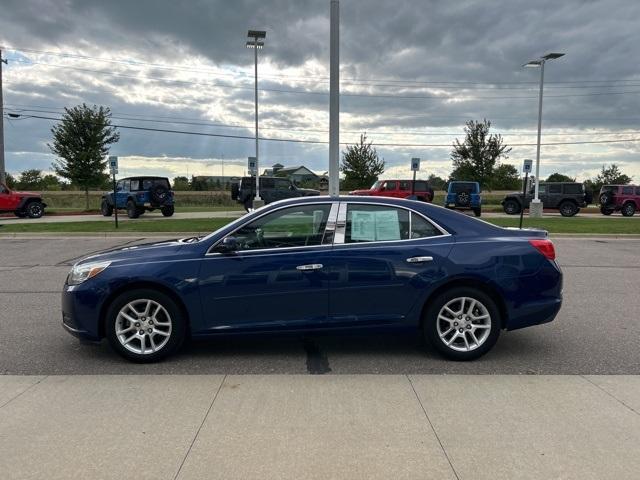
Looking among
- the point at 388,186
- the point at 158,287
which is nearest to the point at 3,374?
the point at 158,287

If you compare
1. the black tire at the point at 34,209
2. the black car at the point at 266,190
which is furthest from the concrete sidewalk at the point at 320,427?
the black tire at the point at 34,209

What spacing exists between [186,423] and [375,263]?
2088 millimetres

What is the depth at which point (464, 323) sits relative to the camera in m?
4.79

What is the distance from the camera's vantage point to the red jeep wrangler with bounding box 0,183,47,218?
24719mm

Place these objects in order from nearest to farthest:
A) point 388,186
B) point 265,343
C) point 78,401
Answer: point 78,401 → point 265,343 → point 388,186

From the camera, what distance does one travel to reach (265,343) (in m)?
5.41

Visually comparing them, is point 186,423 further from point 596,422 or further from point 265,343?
point 596,422

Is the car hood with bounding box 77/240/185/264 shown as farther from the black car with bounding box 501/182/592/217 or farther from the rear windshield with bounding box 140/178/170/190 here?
the black car with bounding box 501/182/592/217

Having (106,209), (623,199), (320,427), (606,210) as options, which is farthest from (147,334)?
(606,210)

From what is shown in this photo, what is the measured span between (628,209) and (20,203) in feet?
105

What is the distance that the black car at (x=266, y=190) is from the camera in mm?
28297

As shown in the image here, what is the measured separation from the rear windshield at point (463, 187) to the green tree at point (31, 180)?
2268 inches

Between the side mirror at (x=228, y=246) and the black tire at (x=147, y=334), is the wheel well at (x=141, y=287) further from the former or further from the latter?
the side mirror at (x=228, y=246)

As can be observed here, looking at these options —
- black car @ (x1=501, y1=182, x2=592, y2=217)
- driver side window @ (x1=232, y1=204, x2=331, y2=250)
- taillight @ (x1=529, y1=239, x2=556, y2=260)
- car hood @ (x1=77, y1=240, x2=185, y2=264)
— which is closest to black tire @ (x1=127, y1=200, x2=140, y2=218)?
black car @ (x1=501, y1=182, x2=592, y2=217)
